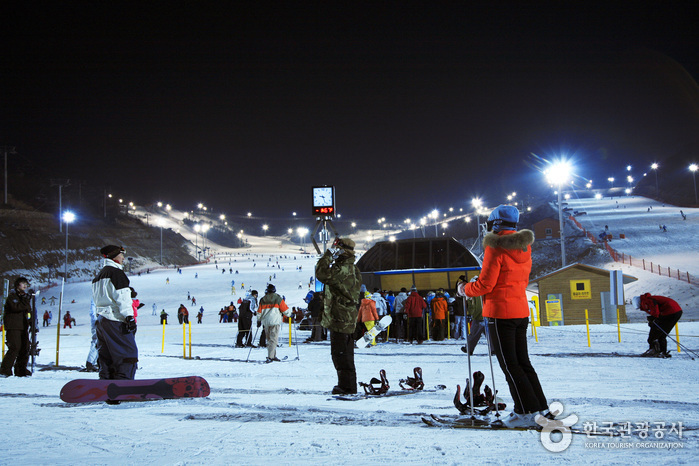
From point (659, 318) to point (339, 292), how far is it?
23.5 ft

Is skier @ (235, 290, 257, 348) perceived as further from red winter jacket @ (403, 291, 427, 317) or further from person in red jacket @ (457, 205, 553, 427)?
person in red jacket @ (457, 205, 553, 427)

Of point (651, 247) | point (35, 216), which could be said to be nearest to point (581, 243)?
point (651, 247)

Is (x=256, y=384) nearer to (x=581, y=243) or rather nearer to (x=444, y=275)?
(x=444, y=275)

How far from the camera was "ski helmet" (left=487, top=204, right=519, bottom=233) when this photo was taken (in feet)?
12.4

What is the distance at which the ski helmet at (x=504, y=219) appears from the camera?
3770 mm

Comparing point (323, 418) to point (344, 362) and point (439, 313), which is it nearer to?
point (344, 362)

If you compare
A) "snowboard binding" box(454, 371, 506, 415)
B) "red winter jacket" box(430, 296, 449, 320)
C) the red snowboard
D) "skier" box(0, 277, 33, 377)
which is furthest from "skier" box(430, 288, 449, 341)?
"skier" box(0, 277, 33, 377)

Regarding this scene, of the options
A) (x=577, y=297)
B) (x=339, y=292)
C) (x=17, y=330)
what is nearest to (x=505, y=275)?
(x=339, y=292)

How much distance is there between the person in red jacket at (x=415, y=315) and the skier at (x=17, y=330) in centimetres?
915

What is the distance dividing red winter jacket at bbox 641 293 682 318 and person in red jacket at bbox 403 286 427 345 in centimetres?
576

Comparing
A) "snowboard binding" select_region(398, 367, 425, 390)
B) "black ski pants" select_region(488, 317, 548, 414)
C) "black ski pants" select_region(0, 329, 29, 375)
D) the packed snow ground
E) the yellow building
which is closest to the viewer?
the packed snow ground

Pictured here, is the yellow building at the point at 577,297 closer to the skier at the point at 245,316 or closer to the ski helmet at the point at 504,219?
the skier at the point at 245,316

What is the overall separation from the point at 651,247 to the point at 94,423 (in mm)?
48375

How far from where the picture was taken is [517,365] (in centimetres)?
358
